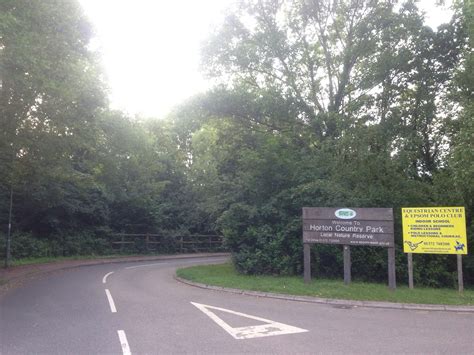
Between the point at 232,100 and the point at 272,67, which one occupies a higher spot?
the point at 272,67

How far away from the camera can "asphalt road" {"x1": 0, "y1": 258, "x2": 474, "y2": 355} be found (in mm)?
6656

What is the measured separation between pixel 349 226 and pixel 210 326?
22.8 feet

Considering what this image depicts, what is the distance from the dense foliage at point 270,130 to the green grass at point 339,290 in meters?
1.45

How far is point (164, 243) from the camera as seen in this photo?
1300 inches

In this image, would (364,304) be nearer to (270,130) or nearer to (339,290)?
(339,290)

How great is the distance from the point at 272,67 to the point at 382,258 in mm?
13383

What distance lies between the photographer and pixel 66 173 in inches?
728

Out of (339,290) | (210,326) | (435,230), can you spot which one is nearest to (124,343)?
(210,326)

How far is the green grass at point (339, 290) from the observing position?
431 inches

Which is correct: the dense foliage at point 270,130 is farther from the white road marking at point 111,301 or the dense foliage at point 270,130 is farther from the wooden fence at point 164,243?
the white road marking at point 111,301

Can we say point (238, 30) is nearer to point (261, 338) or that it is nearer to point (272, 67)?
point (272, 67)

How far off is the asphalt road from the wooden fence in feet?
60.0

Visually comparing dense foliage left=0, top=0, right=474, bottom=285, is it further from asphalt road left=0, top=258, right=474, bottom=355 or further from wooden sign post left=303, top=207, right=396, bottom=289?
asphalt road left=0, top=258, right=474, bottom=355

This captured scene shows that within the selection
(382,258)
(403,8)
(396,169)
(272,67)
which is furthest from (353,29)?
(382,258)
